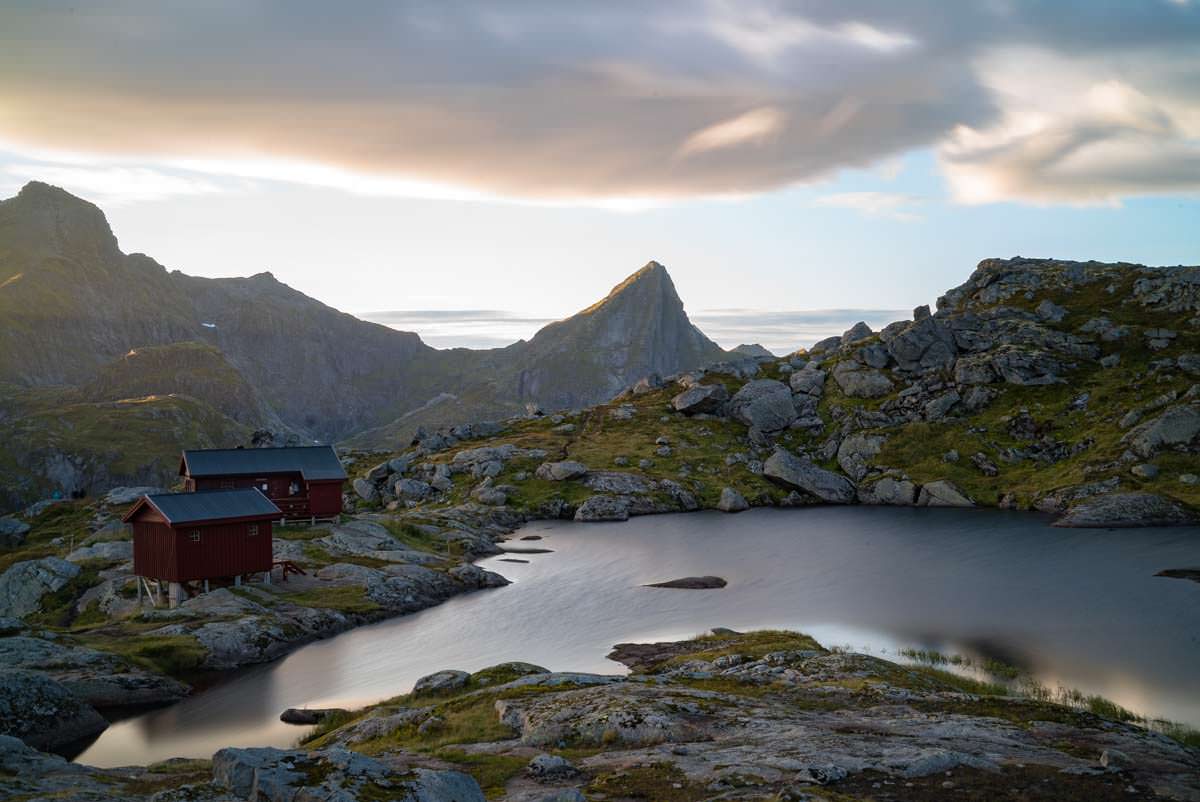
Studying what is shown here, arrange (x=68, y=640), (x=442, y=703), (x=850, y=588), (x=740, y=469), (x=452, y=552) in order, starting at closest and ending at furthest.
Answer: (x=442, y=703)
(x=68, y=640)
(x=850, y=588)
(x=452, y=552)
(x=740, y=469)

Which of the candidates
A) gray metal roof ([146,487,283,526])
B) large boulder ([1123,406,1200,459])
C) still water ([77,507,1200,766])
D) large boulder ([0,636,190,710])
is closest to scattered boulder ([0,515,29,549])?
gray metal roof ([146,487,283,526])

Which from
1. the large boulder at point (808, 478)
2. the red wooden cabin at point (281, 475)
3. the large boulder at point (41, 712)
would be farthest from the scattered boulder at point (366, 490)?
the large boulder at point (41, 712)

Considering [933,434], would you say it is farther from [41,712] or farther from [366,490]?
[41,712]

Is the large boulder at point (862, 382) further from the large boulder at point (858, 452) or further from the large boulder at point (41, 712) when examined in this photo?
the large boulder at point (41, 712)

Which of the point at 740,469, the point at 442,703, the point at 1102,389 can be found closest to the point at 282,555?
the point at 442,703

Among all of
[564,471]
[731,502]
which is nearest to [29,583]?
[564,471]

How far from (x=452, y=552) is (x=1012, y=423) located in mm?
106039

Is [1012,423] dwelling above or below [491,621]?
above

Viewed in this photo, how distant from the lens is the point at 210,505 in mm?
76312

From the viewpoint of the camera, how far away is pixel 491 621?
7750 centimetres

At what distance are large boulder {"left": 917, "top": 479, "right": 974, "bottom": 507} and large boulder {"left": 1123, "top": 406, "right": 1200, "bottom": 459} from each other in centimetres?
2632

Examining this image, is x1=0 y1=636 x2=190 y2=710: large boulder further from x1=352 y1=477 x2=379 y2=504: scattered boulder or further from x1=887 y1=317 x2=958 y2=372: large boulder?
x1=887 y1=317 x2=958 y2=372: large boulder

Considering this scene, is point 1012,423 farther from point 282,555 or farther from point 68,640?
point 68,640

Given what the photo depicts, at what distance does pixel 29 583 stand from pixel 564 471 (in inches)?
3555
